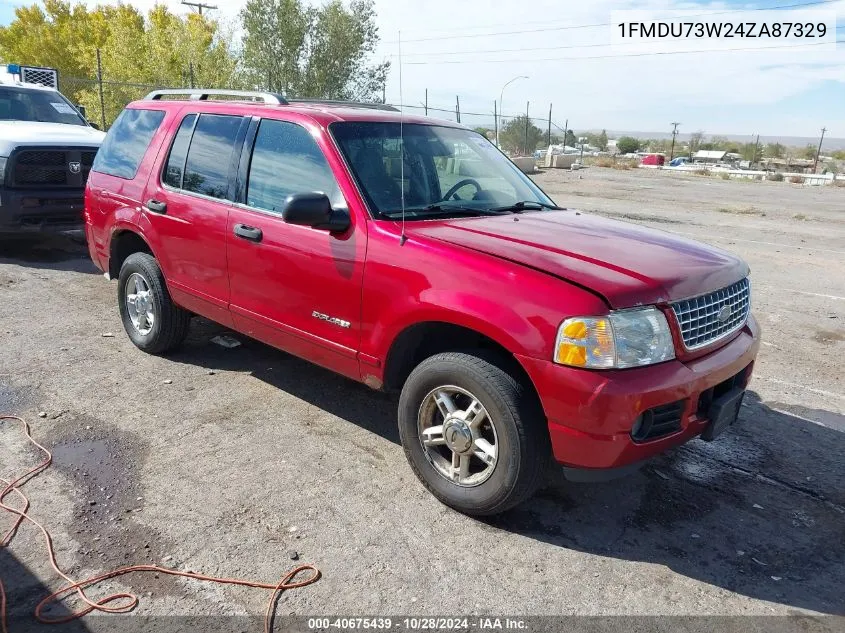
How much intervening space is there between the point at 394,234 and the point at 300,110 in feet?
3.93

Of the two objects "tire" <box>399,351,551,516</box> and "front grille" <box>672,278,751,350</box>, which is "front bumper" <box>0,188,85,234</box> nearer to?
"tire" <box>399,351,551,516</box>

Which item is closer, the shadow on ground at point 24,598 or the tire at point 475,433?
the shadow on ground at point 24,598

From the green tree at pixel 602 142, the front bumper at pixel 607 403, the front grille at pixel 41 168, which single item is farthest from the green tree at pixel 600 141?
the front bumper at pixel 607 403

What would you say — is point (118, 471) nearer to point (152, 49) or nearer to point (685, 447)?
point (685, 447)

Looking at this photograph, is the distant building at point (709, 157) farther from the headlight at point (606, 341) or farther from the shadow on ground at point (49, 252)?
the headlight at point (606, 341)

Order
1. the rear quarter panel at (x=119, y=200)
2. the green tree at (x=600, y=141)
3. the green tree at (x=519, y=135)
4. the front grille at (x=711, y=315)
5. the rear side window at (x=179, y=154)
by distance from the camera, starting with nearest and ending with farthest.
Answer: the front grille at (x=711, y=315) < the rear side window at (x=179, y=154) < the rear quarter panel at (x=119, y=200) < the green tree at (x=519, y=135) < the green tree at (x=600, y=141)

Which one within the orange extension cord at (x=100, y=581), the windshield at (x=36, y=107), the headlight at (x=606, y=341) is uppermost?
the windshield at (x=36, y=107)

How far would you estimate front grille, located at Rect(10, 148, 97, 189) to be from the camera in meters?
8.38

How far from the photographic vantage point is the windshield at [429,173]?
3914 mm

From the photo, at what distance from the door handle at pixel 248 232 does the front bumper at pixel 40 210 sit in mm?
5418

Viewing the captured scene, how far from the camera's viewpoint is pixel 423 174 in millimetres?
4199

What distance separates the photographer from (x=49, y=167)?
8.63 m

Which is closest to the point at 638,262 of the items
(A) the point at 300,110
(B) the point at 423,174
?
(B) the point at 423,174

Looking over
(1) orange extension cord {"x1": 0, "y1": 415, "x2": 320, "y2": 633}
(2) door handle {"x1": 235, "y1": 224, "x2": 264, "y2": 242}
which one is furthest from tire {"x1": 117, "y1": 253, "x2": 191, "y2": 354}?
(1) orange extension cord {"x1": 0, "y1": 415, "x2": 320, "y2": 633}
